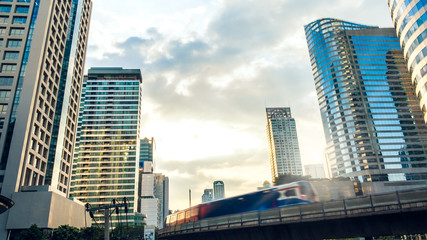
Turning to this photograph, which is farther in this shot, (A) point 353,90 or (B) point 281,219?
(A) point 353,90

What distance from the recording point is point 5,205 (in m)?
31.6

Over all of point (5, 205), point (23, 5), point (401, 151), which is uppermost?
point (23, 5)

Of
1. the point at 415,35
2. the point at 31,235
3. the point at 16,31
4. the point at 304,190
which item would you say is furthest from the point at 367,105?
the point at 31,235

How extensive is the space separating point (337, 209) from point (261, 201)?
15.3 metres

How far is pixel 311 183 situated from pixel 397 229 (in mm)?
15850

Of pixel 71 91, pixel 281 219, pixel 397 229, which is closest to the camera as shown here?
pixel 397 229

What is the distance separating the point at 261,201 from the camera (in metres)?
40.8

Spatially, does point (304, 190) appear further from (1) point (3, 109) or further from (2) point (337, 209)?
(1) point (3, 109)

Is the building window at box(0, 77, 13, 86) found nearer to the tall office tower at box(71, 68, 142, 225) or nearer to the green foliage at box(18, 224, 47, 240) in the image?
the green foliage at box(18, 224, 47, 240)

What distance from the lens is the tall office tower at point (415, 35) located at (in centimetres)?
6003

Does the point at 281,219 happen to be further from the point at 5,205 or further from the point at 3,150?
the point at 3,150

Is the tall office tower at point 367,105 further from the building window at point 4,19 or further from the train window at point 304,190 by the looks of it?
the building window at point 4,19

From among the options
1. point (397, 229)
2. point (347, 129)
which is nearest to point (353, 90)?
point (347, 129)

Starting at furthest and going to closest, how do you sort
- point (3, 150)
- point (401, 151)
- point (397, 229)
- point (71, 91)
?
point (401, 151), point (71, 91), point (3, 150), point (397, 229)
